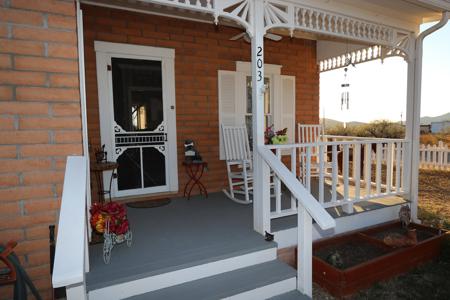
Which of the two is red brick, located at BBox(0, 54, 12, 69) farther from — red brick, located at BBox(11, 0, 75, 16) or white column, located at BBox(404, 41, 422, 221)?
white column, located at BBox(404, 41, 422, 221)

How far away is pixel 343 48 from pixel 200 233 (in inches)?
158

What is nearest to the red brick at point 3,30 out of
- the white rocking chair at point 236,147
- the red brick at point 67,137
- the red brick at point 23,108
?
the red brick at point 23,108

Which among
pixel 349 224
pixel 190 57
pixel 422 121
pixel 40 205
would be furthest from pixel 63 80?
pixel 422 121

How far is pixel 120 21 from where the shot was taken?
376 cm

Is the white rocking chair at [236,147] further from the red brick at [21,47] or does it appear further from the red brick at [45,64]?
the red brick at [21,47]

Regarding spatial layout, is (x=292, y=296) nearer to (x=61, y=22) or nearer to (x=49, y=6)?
(x=61, y=22)

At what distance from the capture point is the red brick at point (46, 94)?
1.89m

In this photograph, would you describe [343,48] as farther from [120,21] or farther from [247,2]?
[120,21]

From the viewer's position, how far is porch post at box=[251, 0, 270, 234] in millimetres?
2732

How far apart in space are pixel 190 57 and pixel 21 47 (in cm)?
263

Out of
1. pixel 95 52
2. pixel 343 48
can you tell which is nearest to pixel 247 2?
pixel 95 52

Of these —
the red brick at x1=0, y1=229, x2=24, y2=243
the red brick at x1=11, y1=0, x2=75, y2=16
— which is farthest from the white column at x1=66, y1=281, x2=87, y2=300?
the red brick at x1=11, y1=0, x2=75, y2=16

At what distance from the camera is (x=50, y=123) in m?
1.96

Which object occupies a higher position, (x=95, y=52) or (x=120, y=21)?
(x=120, y=21)
